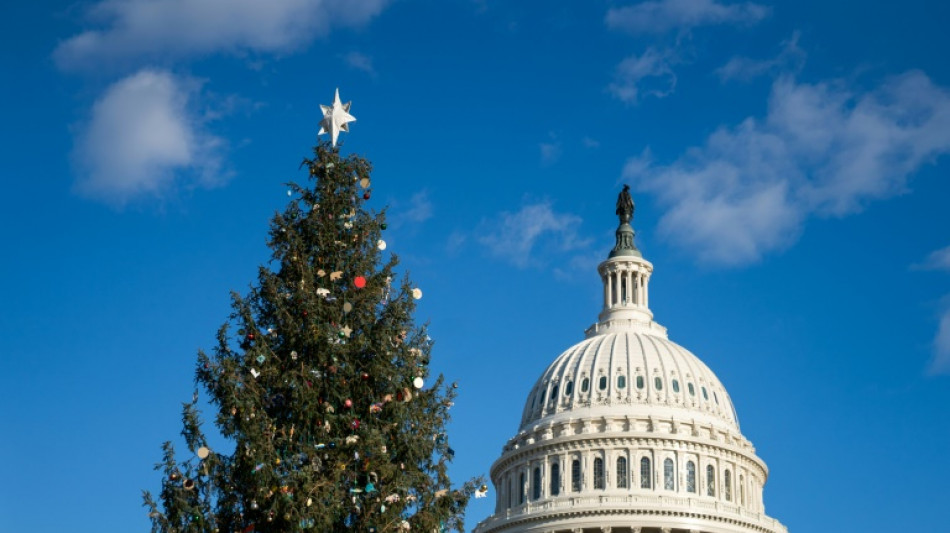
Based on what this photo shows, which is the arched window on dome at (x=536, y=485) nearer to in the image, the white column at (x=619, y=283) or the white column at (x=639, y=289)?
the white column at (x=619, y=283)

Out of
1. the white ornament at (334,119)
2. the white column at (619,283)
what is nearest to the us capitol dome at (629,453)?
the white column at (619,283)

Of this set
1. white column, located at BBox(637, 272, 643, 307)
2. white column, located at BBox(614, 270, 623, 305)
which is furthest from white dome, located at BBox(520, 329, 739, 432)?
white column, located at BBox(614, 270, 623, 305)

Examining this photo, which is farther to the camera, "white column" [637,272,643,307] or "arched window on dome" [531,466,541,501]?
"white column" [637,272,643,307]

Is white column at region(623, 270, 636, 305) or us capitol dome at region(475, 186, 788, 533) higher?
white column at region(623, 270, 636, 305)

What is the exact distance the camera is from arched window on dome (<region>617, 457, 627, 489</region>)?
109000 millimetres

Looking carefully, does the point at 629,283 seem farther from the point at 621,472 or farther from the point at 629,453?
the point at 621,472

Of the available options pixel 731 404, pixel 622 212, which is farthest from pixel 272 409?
pixel 622 212

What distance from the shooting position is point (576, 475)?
11081 cm

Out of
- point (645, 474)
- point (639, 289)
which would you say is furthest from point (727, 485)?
point (639, 289)

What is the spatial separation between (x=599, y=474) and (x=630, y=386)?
326 inches

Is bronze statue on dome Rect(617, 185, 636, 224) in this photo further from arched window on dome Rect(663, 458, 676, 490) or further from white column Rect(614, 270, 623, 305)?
arched window on dome Rect(663, 458, 676, 490)

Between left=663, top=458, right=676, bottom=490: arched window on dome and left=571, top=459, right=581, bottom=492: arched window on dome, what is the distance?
6622 mm

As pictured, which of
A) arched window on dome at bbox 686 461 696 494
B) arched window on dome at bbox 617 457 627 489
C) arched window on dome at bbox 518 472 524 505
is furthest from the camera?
arched window on dome at bbox 518 472 524 505

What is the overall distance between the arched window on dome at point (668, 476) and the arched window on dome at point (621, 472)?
120 inches
